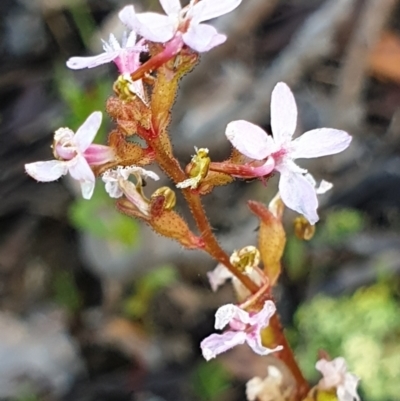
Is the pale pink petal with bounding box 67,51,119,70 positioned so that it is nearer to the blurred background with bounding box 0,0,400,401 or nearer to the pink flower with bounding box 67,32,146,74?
the pink flower with bounding box 67,32,146,74

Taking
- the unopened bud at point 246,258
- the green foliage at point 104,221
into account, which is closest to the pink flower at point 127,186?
the unopened bud at point 246,258

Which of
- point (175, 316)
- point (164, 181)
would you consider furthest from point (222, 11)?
point (175, 316)

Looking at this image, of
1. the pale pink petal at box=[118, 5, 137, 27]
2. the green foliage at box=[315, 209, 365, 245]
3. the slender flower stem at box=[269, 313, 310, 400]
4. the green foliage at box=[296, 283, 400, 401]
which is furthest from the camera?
the green foliage at box=[315, 209, 365, 245]

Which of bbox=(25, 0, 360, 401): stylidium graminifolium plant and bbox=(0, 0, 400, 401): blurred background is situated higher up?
bbox=(25, 0, 360, 401): stylidium graminifolium plant

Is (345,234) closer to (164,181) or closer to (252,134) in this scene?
(164,181)

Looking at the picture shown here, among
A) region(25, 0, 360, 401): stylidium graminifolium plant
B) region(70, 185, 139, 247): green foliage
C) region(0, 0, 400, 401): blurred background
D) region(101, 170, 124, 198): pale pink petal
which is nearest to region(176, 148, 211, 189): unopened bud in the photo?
region(25, 0, 360, 401): stylidium graminifolium plant

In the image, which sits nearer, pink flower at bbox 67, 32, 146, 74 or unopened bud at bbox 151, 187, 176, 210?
pink flower at bbox 67, 32, 146, 74

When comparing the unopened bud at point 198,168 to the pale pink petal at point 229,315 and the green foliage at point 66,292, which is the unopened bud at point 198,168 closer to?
the pale pink petal at point 229,315
